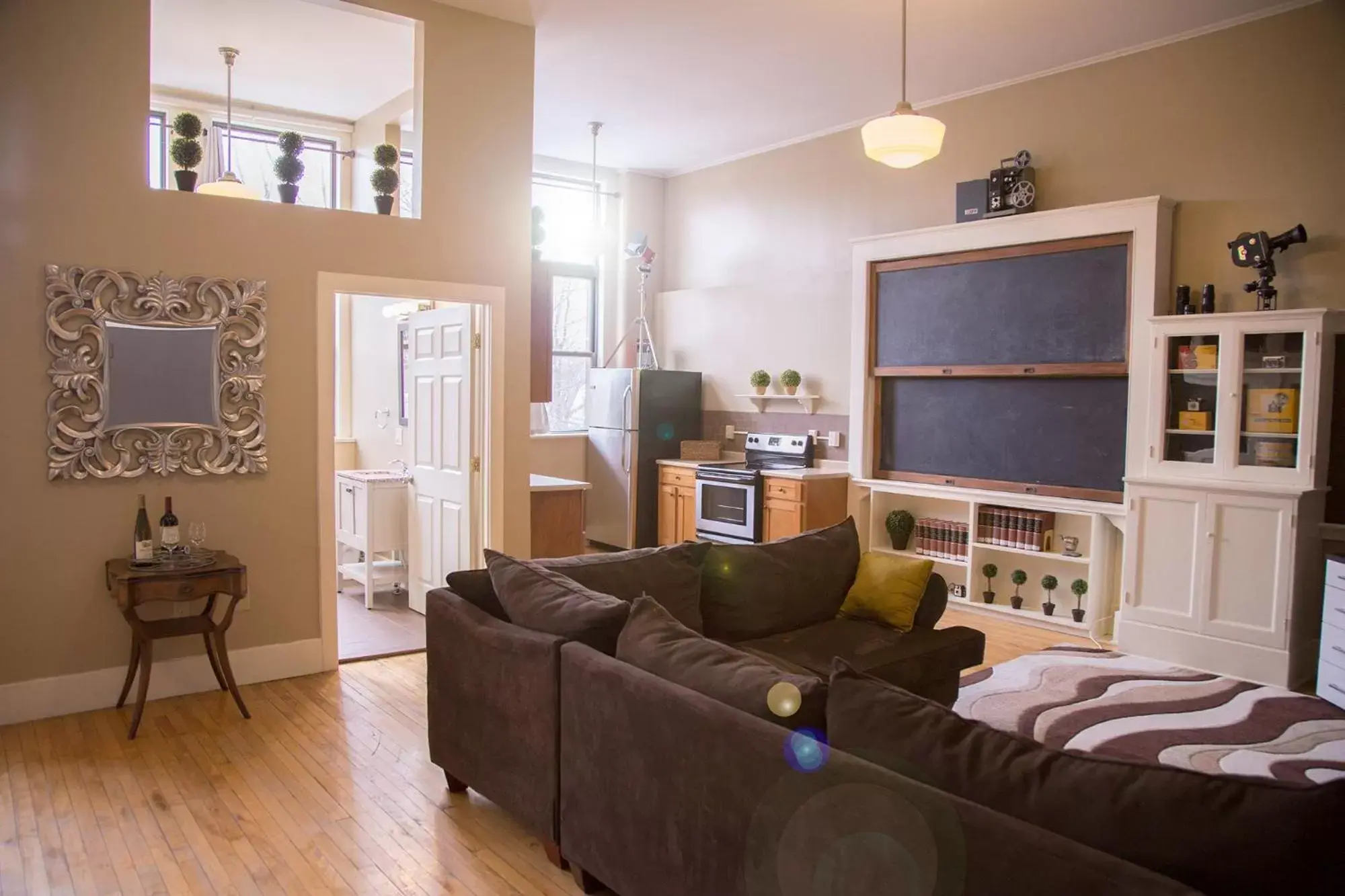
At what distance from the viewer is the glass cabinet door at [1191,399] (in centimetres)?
500

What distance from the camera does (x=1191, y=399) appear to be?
5.09 metres

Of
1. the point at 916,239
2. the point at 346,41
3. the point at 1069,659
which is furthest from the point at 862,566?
the point at 346,41

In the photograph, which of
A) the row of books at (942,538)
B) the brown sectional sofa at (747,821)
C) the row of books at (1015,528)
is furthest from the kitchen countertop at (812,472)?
the brown sectional sofa at (747,821)

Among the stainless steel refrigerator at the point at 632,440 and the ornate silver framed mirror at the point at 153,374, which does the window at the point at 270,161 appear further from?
the ornate silver framed mirror at the point at 153,374

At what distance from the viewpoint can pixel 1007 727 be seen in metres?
4.08

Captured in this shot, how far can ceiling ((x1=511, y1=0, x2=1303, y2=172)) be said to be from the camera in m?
4.99

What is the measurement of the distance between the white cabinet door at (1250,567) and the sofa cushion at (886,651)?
1856mm

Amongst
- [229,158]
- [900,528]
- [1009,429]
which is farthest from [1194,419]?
[229,158]

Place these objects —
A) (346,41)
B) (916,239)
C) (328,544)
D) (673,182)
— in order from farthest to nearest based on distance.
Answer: (673,182) → (916,239) → (346,41) → (328,544)

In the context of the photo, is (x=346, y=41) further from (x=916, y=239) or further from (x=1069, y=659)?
(x=1069, y=659)

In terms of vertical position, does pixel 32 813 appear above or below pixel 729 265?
below

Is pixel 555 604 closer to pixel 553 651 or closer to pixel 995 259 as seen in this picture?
pixel 553 651

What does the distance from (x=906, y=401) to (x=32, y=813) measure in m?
5.48

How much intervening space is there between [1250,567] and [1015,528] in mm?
1431
